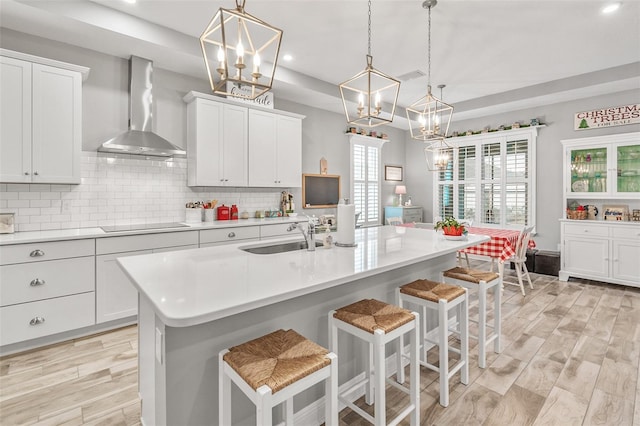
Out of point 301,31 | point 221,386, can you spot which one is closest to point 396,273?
point 221,386

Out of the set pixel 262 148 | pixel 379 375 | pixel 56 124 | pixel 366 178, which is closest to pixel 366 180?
pixel 366 178

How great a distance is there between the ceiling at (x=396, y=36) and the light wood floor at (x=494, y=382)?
291cm

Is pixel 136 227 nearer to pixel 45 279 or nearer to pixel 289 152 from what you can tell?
pixel 45 279

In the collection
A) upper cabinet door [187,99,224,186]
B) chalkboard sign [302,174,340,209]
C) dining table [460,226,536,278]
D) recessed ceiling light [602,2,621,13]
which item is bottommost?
dining table [460,226,536,278]

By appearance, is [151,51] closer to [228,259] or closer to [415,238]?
[228,259]

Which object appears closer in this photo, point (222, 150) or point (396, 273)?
point (396, 273)

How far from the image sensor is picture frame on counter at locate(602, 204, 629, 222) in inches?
181

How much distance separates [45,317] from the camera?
8.96ft

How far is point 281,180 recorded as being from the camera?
4773mm

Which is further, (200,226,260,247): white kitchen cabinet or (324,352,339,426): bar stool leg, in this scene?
(200,226,260,247): white kitchen cabinet

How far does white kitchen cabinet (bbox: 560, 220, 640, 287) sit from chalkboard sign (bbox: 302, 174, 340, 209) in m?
3.63

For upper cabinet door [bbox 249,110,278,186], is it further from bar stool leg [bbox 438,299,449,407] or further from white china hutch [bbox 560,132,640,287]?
white china hutch [bbox 560,132,640,287]

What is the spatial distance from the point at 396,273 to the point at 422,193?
5.38 metres

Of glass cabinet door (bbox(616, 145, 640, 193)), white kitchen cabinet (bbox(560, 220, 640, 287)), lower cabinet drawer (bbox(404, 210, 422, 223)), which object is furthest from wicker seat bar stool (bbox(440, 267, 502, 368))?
lower cabinet drawer (bbox(404, 210, 422, 223))
